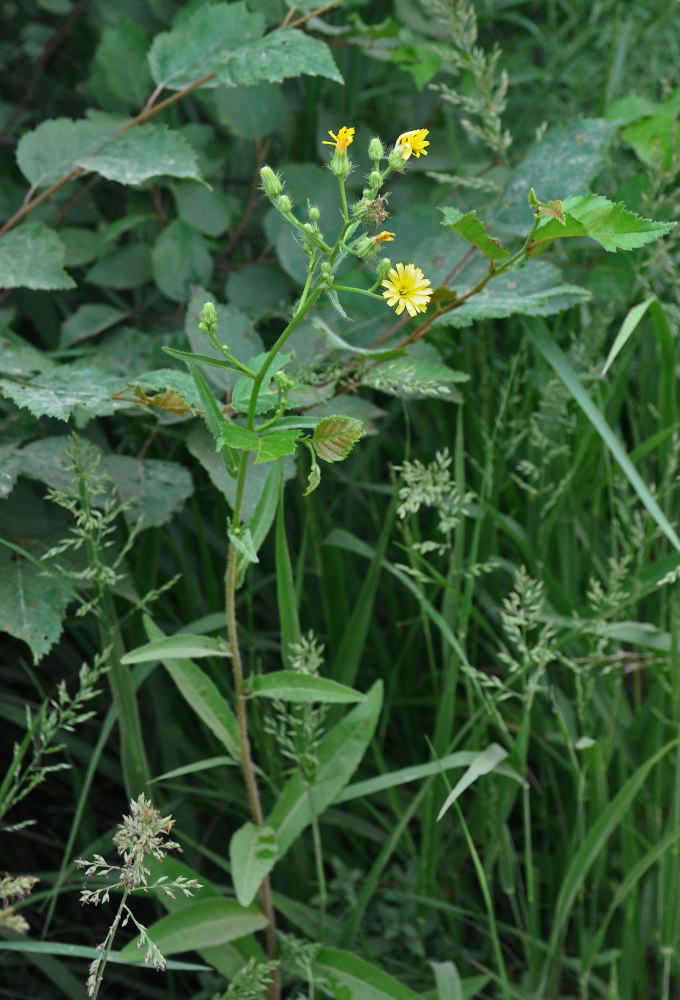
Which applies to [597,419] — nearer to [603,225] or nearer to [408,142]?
[603,225]

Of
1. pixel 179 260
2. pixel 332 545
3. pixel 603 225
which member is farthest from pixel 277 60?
pixel 332 545

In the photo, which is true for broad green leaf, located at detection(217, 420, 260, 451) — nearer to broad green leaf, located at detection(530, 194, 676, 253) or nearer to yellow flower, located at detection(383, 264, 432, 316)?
yellow flower, located at detection(383, 264, 432, 316)

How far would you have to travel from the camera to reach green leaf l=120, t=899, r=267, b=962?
3.13ft

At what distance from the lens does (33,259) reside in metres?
1.15

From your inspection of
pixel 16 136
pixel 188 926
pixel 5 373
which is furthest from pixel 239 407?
pixel 16 136

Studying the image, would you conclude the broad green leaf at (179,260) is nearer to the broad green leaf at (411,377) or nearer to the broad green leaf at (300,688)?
the broad green leaf at (411,377)

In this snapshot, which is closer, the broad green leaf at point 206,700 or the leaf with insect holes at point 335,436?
the leaf with insect holes at point 335,436

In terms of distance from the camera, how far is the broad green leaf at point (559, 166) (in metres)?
1.22

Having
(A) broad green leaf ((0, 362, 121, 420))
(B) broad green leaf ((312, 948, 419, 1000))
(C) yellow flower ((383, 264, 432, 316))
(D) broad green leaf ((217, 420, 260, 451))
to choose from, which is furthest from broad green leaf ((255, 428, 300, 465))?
(B) broad green leaf ((312, 948, 419, 1000))

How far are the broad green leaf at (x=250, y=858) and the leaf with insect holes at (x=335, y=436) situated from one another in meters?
0.48

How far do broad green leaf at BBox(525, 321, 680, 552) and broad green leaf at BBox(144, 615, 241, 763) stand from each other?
1.77 ft

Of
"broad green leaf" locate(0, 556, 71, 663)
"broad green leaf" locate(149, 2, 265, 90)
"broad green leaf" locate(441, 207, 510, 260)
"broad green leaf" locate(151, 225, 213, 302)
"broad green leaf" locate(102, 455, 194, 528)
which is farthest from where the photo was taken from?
"broad green leaf" locate(151, 225, 213, 302)

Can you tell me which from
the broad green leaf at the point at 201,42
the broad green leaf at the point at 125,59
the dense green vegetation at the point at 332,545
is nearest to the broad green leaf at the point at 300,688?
the dense green vegetation at the point at 332,545

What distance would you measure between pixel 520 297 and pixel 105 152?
573 millimetres
